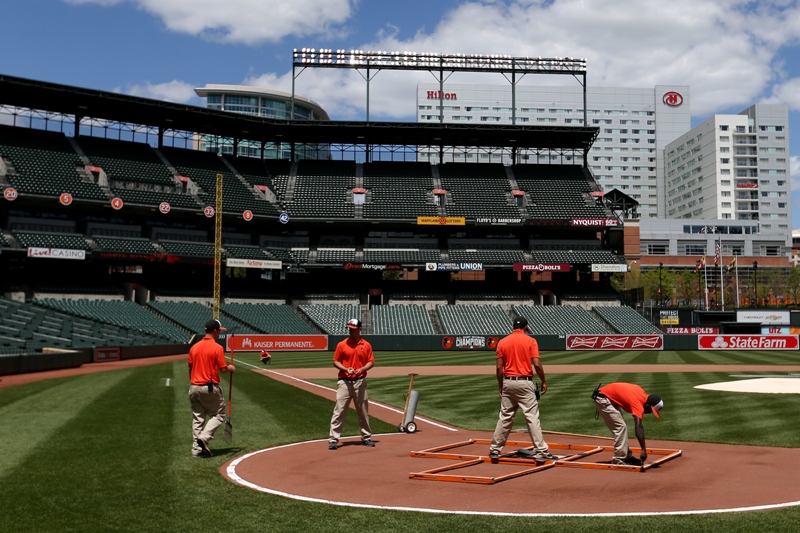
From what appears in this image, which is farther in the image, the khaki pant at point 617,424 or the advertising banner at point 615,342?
the advertising banner at point 615,342

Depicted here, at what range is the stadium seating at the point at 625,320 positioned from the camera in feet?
221

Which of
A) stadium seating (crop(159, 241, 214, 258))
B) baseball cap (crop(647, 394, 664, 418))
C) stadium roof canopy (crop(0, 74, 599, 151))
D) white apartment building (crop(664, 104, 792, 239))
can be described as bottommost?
baseball cap (crop(647, 394, 664, 418))

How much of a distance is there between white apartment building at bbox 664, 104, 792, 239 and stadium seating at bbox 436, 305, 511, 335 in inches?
4206

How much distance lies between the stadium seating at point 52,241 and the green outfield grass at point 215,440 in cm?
3538

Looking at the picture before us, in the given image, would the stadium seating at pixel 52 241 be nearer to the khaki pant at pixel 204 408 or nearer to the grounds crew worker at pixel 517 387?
the khaki pant at pixel 204 408

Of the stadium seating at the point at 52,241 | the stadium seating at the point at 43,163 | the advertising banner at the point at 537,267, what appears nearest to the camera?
the stadium seating at the point at 52,241

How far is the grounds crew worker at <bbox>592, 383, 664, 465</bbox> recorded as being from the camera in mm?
10992

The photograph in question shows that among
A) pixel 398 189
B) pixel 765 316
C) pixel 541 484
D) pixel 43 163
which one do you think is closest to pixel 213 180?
pixel 43 163

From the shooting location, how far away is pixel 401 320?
67.7 meters

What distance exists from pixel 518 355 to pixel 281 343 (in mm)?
46698

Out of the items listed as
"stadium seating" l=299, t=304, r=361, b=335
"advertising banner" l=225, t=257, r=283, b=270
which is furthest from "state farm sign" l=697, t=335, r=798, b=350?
"advertising banner" l=225, t=257, r=283, b=270

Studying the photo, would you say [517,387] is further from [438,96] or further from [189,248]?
[438,96]

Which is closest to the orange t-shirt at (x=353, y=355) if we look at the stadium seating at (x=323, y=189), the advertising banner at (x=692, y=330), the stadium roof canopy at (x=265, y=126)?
the advertising banner at (x=692, y=330)

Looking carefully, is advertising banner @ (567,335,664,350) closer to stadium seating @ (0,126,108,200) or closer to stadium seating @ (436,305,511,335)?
stadium seating @ (436,305,511,335)
